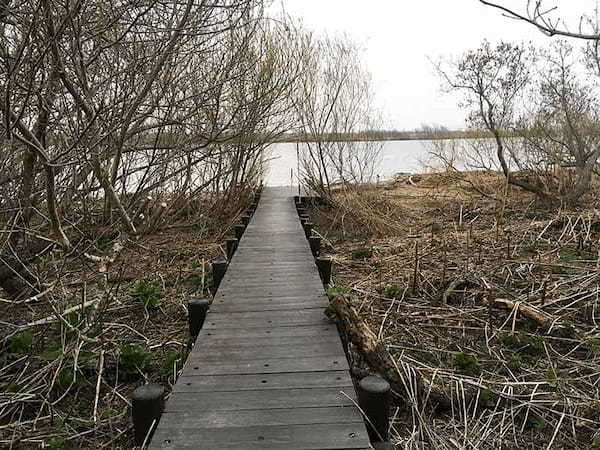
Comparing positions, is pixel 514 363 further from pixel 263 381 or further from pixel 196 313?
pixel 196 313

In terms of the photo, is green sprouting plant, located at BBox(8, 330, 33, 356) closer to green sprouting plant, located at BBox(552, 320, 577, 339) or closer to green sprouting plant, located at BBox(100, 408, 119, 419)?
green sprouting plant, located at BBox(100, 408, 119, 419)

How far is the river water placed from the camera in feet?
45.1

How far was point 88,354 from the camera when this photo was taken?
409 cm

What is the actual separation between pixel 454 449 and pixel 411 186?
14.4 metres

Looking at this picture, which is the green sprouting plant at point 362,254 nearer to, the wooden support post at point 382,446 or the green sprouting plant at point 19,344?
the green sprouting plant at point 19,344

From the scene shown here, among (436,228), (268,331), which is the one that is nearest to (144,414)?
(268,331)

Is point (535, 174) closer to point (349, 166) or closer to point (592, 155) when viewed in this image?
point (592, 155)

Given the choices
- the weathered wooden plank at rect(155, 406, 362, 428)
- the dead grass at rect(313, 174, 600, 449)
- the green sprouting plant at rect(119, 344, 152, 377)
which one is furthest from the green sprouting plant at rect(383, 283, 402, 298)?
the weathered wooden plank at rect(155, 406, 362, 428)

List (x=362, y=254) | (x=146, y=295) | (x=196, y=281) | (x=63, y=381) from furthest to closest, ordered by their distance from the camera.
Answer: (x=362, y=254) → (x=196, y=281) → (x=146, y=295) → (x=63, y=381)

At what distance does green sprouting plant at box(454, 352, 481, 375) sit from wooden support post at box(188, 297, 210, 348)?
201cm

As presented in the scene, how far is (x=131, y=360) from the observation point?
4043mm

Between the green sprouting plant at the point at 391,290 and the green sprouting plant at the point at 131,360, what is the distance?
259 cm

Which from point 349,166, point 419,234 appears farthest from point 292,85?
point 419,234

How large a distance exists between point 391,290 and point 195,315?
237 cm
